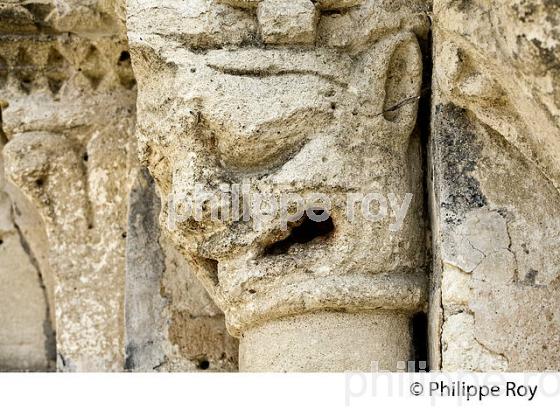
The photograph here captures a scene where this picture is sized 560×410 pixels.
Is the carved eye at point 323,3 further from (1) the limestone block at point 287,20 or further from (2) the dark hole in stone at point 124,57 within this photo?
(2) the dark hole in stone at point 124,57

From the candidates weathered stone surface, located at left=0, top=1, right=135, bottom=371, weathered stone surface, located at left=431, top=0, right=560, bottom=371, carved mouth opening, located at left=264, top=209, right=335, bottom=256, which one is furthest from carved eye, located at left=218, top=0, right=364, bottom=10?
weathered stone surface, located at left=0, top=1, right=135, bottom=371

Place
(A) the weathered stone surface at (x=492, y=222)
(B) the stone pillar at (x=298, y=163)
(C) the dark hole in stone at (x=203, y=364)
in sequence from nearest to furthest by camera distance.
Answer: (A) the weathered stone surface at (x=492, y=222), (B) the stone pillar at (x=298, y=163), (C) the dark hole in stone at (x=203, y=364)

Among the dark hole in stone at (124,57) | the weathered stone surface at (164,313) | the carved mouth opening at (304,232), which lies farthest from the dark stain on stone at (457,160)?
the dark hole in stone at (124,57)

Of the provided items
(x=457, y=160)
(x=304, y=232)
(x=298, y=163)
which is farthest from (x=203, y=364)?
(x=457, y=160)

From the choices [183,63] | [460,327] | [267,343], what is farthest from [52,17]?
[460,327]

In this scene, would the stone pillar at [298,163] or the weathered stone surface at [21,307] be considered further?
the weathered stone surface at [21,307]

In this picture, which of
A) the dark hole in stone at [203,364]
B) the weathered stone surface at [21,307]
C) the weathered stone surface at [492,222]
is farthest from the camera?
the weathered stone surface at [21,307]

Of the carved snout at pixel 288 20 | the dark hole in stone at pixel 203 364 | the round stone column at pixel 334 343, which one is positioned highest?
the carved snout at pixel 288 20
